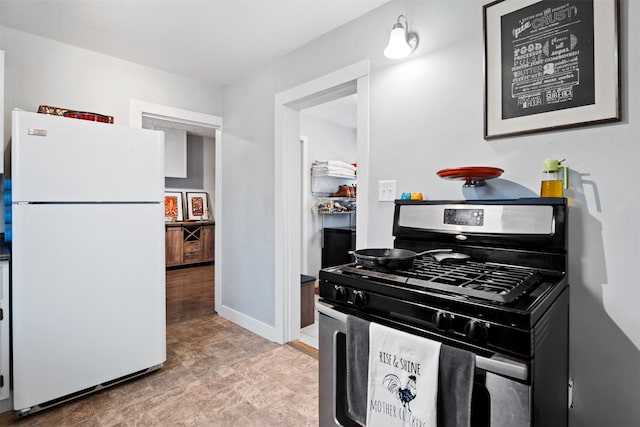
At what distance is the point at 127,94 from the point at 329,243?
2.84 m

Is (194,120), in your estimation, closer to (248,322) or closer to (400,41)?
(248,322)

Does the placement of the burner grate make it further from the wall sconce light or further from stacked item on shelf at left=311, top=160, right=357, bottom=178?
stacked item on shelf at left=311, top=160, right=357, bottom=178

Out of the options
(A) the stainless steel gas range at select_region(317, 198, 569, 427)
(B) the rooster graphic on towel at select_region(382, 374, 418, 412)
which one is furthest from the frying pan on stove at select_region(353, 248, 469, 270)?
(B) the rooster graphic on towel at select_region(382, 374, 418, 412)

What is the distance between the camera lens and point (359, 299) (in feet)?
3.69

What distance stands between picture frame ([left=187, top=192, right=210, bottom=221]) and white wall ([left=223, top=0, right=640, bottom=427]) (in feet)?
12.3

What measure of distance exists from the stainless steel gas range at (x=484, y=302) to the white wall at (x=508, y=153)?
0.12 m

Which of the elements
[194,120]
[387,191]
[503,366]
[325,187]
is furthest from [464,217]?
[325,187]

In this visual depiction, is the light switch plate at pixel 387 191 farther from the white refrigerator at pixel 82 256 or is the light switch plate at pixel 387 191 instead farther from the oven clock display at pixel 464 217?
the white refrigerator at pixel 82 256

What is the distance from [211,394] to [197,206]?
14.2 feet

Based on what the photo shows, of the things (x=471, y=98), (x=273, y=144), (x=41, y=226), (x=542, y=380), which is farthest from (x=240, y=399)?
(x=471, y=98)

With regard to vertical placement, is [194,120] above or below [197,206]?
above

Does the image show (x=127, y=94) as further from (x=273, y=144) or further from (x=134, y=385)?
(x=134, y=385)

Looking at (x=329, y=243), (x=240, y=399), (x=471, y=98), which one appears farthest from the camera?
(x=329, y=243)

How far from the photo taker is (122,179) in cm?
201
